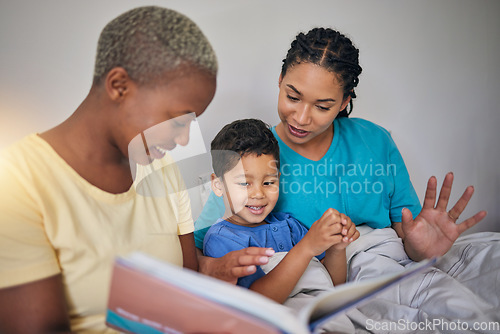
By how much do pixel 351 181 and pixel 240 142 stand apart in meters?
0.43

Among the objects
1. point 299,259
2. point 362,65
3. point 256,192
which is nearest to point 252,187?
point 256,192

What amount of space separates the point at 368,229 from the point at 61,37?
40.8 inches

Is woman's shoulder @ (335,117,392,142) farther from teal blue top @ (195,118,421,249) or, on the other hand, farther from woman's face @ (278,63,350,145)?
woman's face @ (278,63,350,145)

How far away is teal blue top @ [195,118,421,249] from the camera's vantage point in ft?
4.35

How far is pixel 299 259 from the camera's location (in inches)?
40.4

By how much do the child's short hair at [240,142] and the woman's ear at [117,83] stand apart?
0.49m

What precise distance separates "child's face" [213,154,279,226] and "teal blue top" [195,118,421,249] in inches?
5.6

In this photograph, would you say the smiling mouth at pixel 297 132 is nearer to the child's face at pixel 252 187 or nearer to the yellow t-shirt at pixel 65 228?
the child's face at pixel 252 187

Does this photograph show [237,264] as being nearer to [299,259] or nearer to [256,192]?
[299,259]

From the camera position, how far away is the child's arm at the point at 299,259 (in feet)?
3.29

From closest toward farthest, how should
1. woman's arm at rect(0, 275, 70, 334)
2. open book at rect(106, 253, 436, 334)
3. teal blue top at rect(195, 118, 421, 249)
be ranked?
open book at rect(106, 253, 436, 334)
woman's arm at rect(0, 275, 70, 334)
teal blue top at rect(195, 118, 421, 249)

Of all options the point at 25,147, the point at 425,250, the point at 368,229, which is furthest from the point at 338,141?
the point at 25,147

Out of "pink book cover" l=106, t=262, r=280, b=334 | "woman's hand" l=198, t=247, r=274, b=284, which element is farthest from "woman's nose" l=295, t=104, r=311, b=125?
"pink book cover" l=106, t=262, r=280, b=334

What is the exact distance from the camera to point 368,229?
135cm
